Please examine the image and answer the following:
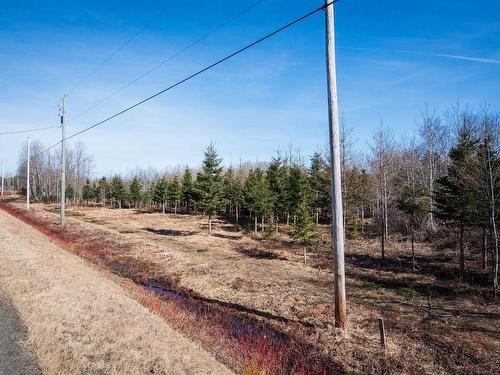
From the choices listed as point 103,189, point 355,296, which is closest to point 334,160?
point 355,296

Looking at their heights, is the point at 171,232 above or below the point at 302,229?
below

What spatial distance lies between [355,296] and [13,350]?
12.5 m

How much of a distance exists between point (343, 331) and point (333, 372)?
1.89 metres

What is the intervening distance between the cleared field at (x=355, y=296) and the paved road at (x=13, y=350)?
4000 mm

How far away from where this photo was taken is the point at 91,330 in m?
8.73

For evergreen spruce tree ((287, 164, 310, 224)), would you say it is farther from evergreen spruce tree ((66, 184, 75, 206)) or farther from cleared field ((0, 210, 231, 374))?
evergreen spruce tree ((66, 184, 75, 206))

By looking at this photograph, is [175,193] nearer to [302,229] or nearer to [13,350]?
[302,229]

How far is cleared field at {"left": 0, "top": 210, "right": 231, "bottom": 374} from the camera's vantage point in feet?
23.6

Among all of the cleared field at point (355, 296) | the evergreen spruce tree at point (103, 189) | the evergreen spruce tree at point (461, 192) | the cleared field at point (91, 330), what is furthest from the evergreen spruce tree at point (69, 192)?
the evergreen spruce tree at point (461, 192)

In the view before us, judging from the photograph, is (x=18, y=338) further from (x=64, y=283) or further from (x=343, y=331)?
(x=343, y=331)

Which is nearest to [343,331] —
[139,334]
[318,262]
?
[139,334]

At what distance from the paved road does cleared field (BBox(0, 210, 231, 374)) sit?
0.17 m

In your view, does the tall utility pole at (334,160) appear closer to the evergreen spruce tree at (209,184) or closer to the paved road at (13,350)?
the paved road at (13,350)

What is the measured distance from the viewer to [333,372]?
8.65m
